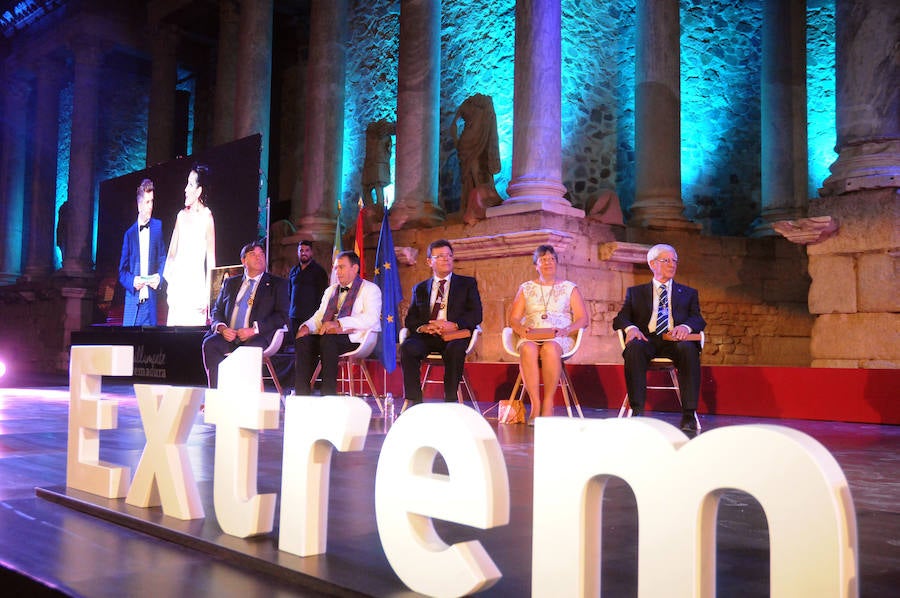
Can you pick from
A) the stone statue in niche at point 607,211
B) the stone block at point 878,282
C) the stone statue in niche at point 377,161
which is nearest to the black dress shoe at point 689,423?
the stone block at point 878,282

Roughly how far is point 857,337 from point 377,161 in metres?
7.94

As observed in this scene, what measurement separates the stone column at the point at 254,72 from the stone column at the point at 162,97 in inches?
134

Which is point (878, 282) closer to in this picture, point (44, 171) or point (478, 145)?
point (478, 145)

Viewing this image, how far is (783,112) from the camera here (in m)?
10.9

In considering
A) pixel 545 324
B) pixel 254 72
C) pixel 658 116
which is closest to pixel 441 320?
pixel 545 324

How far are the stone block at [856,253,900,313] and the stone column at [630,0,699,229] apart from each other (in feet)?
10.6

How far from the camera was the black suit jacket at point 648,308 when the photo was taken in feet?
17.1

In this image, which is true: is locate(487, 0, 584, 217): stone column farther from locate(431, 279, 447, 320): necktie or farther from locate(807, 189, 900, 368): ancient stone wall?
locate(431, 279, 447, 320): necktie

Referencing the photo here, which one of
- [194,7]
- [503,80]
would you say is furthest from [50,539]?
[194,7]

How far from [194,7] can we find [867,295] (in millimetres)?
13349

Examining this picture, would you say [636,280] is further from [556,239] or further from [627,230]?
[556,239]

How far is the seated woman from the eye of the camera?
542 centimetres

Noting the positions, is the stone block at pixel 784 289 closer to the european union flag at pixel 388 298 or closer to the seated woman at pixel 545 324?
the seated woman at pixel 545 324

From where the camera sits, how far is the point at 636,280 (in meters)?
9.27
